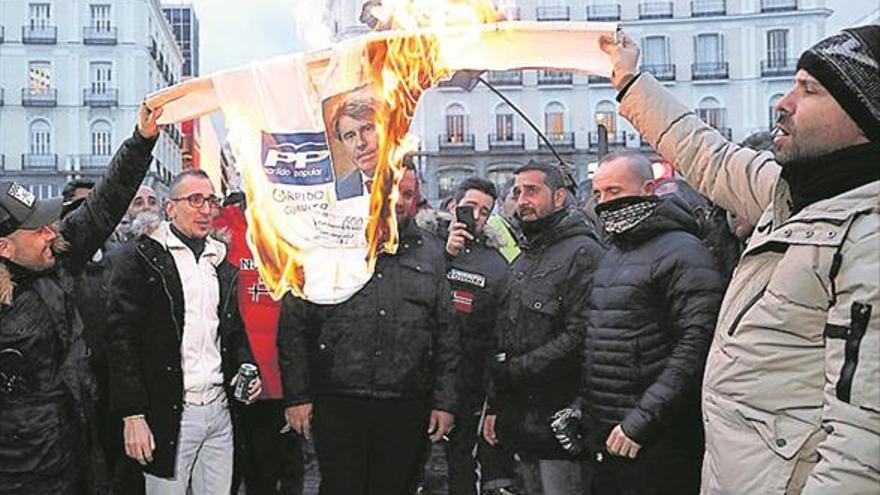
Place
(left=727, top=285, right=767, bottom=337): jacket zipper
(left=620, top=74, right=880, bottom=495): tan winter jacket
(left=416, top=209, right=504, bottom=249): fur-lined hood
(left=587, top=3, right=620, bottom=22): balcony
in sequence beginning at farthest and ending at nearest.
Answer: (left=587, top=3, right=620, bottom=22): balcony → (left=416, top=209, right=504, bottom=249): fur-lined hood → (left=727, top=285, right=767, bottom=337): jacket zipper → (left=620, top=74, right=880, bottom=495): tan winter jacket

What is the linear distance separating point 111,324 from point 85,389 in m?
0.43

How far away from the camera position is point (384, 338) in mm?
4926

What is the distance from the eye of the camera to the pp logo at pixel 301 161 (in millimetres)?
4363

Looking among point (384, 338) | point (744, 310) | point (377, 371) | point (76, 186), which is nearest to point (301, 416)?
point (377, 371)

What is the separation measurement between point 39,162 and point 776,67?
4292 centimetres

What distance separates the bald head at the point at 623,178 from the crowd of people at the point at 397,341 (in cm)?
1

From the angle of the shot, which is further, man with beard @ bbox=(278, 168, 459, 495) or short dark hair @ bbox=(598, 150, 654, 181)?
man with beard @ bbox=(278, 168, 459, 495)

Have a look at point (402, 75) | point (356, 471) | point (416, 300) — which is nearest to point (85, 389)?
point (356, 471)

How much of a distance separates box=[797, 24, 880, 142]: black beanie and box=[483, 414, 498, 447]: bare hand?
3.23m

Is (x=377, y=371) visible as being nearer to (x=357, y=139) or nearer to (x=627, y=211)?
(x=357, y=139)

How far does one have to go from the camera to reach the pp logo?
436cm

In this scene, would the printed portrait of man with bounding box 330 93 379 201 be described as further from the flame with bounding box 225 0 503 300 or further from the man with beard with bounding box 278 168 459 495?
the man with beard with bounding box 278 168 459 495

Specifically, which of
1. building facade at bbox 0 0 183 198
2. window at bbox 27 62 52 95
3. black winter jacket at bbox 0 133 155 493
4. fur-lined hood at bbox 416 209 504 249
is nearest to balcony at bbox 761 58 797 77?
building facade at bbox 0 0 183 198

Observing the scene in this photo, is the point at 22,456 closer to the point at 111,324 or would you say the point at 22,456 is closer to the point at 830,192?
the point at 111,324
